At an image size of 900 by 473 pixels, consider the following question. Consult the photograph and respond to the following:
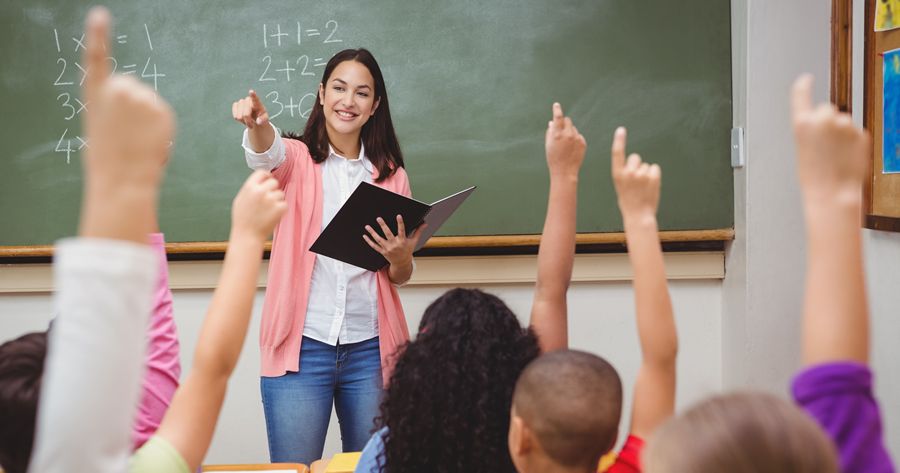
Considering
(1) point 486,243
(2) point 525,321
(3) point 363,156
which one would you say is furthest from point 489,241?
(3) point 363,156

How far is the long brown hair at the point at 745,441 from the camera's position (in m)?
0.71

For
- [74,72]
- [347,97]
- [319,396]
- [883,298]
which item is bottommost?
[319,396]

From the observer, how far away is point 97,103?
0.63 meters

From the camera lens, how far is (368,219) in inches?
84.4

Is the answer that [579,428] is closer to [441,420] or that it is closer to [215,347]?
[441,420]

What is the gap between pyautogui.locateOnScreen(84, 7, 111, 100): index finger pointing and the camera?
615 mm

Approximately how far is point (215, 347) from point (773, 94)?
7.56 feet

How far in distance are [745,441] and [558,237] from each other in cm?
86

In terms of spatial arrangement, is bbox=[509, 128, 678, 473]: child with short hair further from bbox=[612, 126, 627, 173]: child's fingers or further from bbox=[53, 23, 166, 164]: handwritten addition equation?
bbox=[53, 23, 166, 164]: handwritten addition equation

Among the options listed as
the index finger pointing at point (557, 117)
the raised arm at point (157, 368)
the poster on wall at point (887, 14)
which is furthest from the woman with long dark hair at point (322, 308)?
the poster on wall at point (887, 14)

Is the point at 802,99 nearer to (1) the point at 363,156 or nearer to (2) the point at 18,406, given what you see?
(2) the point at 18,406

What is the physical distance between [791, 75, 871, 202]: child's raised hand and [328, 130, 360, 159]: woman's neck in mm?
1661

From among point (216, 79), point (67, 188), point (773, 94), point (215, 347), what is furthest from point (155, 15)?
point (215, 347)

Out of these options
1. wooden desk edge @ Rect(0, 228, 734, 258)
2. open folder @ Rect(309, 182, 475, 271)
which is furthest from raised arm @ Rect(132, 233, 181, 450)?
wooden desk edge @ Rect(0, 228, 734, 258)
